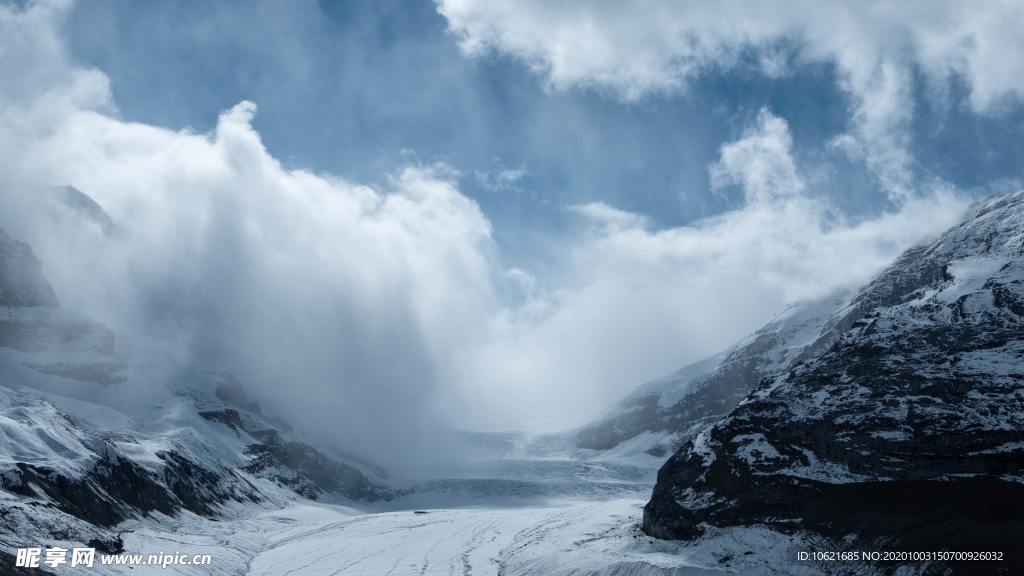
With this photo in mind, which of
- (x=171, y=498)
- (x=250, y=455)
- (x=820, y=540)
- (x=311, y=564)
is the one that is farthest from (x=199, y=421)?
(x=820, y=540)

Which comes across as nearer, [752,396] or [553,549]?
[553,549]

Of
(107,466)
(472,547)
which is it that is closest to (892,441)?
(472,547)

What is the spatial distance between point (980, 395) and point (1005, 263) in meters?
26.8

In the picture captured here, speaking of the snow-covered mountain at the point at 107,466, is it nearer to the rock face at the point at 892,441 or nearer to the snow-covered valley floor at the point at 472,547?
A: the snow-covered valley floor at the point at 472,547

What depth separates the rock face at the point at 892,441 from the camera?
55.8 m

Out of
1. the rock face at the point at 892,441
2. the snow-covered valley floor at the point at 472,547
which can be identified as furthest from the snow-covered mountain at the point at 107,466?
the rock face at the point at 892,441

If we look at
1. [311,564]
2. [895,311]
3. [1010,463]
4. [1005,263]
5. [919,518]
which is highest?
[1005,263]

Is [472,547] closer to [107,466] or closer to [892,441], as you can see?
[892,441]

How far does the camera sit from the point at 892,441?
204ft

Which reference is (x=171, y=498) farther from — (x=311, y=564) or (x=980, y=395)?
(x=980, y=395)

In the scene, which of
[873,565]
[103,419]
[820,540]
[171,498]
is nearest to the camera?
[873,565]

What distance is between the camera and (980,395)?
61.2m

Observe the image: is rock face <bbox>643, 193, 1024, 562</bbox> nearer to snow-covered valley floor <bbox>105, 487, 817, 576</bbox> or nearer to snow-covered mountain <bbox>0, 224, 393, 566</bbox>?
snow-covered valley floor <bbox>105, 487, 817, 576</bbox>

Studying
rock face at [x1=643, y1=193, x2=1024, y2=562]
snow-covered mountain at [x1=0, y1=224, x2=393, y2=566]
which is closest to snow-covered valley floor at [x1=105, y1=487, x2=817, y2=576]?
rock face at [x1=643, y1=193, x2=1024, y2=562]
